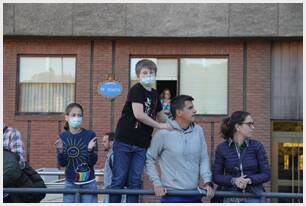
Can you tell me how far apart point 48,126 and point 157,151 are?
9055 millimetres

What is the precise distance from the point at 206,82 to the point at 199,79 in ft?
0.64

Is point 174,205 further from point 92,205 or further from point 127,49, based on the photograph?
point 127,49

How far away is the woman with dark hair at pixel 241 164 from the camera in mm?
4866

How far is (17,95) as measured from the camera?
550 inches

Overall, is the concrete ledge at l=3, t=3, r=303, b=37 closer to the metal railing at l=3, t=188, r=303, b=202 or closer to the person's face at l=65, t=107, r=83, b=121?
the person's face at l=65, t=107, r=83, b=121

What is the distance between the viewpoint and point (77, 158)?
5.72 meters

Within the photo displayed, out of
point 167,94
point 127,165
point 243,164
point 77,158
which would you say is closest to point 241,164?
point 243,164

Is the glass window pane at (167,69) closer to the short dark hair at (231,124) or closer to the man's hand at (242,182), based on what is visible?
the short dark hair at (231,124)

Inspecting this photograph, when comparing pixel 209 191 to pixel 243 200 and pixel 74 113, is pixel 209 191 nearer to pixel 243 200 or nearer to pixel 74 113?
pixel 243 200

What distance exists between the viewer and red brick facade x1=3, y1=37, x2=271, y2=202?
1349 cm

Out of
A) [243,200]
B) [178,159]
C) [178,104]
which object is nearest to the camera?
[243,200]

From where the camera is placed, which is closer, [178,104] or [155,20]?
[178,104]

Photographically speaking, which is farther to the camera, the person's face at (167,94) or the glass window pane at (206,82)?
the glass window pane at (206,82)

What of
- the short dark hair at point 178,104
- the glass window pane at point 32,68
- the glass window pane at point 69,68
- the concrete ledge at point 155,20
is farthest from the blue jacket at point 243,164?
the glass window pane at point 32,68
